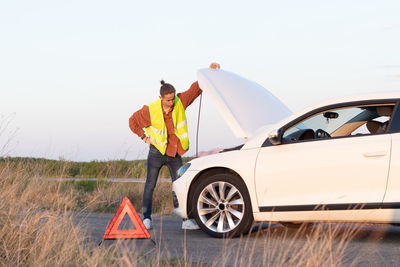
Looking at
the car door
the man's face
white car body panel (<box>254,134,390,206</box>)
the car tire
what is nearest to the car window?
the car door

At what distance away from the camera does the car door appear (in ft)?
22.9

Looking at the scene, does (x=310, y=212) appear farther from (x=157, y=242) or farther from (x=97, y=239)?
(x=97, y=239)

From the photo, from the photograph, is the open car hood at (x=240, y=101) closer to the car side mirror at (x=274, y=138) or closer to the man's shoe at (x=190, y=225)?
the car side mirror at (x=274, y=138)

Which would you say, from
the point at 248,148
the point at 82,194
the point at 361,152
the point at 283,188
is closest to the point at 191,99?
the point at 248,148

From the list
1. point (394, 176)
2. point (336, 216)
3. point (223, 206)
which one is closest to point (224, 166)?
point (223, 206)

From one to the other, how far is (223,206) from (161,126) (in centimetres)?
168

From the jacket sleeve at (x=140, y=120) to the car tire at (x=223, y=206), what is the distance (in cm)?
140

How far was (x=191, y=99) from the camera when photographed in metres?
9.31

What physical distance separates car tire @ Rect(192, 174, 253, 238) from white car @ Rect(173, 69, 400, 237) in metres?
0.01

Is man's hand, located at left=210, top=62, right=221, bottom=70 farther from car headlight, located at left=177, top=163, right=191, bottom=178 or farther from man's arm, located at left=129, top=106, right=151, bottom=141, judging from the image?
car headlight, located at left=177, top=163, right=191, bottom=178

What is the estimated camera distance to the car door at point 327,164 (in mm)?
6969

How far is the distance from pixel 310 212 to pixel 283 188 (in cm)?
42

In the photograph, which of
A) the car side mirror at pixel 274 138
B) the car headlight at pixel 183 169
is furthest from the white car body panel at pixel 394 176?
the car headlight at pixel 183 169

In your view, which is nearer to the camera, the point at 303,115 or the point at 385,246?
the point at 385,246
